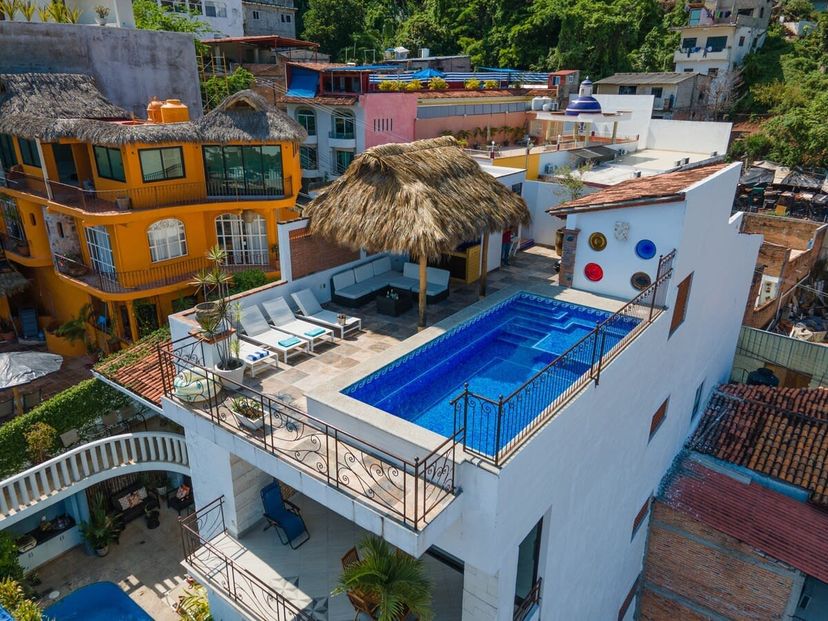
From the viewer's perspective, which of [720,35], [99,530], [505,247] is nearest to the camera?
[99,530]

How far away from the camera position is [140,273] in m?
20.7

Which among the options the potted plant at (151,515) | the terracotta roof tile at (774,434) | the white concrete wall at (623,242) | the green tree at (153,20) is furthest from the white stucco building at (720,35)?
the potted plant at (151,515)

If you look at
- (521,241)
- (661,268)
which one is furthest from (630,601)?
(521,241)

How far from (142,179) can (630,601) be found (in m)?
21.4

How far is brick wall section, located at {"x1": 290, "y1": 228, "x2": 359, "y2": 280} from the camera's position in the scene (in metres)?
13.7

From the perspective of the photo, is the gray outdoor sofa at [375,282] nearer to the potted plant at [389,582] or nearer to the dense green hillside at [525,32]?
the potted plant at [389,582]

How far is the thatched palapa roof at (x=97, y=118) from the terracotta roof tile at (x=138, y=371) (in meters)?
8.22

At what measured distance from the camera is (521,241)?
20.2m

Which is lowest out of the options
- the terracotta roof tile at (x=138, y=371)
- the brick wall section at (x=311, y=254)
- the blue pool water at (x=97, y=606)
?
the blue pool water at (x=97, y=606)

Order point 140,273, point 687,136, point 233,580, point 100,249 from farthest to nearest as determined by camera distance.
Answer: point 687,136 → point 100,249 → point 140,273 → point 233,580

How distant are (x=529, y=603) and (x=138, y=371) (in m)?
11.1

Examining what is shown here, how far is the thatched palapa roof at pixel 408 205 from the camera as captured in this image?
486 inches

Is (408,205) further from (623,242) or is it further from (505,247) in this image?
(505,247)

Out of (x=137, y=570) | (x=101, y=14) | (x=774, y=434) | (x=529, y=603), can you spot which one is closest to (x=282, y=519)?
(x=529, y=603)
